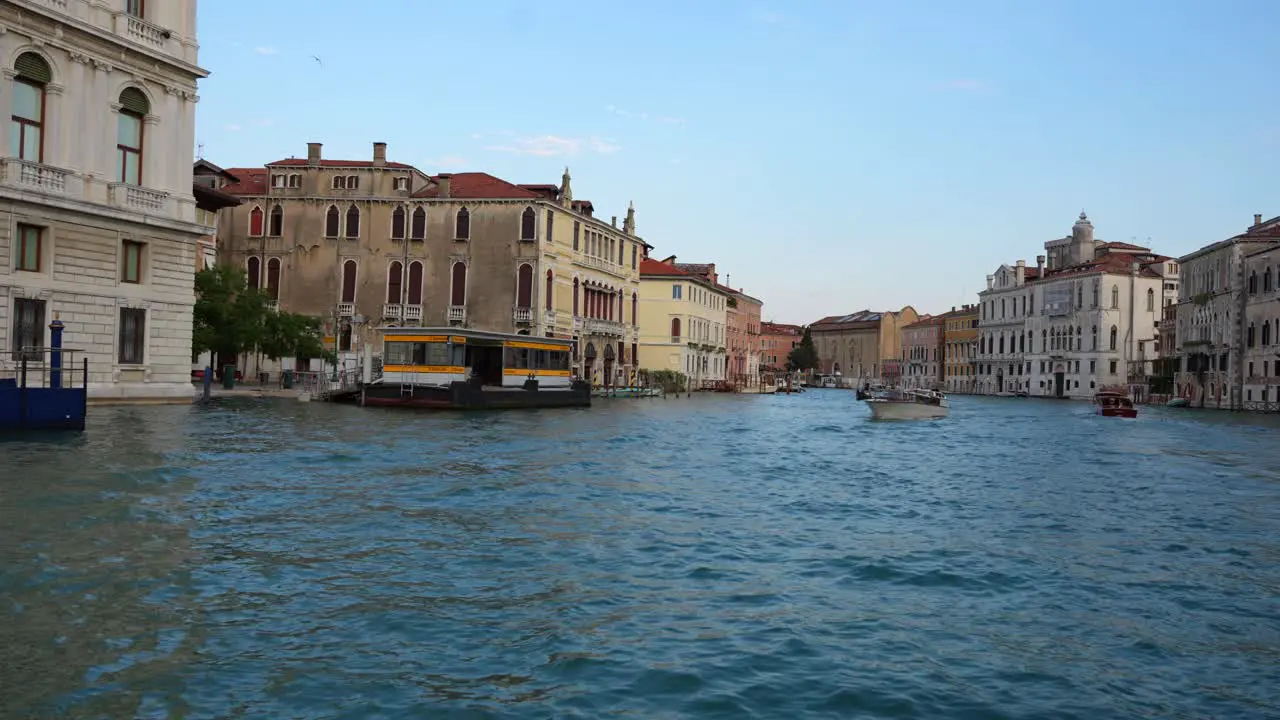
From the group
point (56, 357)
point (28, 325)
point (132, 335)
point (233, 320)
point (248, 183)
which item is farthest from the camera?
point (248, 183)

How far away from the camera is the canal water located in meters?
5.29

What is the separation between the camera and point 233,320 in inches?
1194

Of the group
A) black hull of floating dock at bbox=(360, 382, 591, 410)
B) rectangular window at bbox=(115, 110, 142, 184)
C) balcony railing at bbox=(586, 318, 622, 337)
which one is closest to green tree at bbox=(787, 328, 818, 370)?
balcony railing at bbox=(586, 318, 622, 337)

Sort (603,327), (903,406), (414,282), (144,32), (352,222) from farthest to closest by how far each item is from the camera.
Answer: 1. (603,327)
2. (414,282)
3. (352,222)
4. (903,406)
5. (144,32)

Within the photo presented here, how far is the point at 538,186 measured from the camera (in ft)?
162

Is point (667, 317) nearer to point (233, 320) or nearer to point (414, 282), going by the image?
point (414, 282)

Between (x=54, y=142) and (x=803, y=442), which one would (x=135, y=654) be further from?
(x=803, y=442)

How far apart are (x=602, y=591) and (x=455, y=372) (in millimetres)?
25503

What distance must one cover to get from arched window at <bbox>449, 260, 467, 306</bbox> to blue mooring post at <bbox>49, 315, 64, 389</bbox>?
83.8 ft

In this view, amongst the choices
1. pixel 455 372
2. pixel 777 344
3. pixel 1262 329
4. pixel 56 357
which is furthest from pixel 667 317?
pixel 777 344

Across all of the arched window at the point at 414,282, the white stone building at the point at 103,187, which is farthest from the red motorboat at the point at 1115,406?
the white stone building at the point at 103,187

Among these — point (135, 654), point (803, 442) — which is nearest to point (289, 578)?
point (135, 654)

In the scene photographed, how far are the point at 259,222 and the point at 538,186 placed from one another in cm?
1208

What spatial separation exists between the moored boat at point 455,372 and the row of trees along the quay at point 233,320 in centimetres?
296
